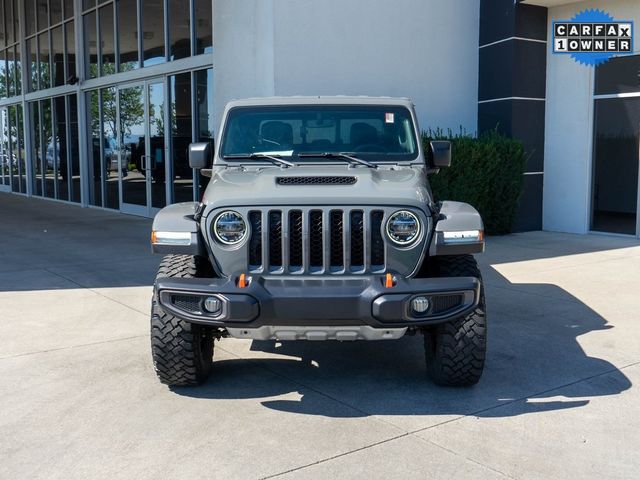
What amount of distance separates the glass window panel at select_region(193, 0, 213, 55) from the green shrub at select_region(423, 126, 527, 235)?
4307mm

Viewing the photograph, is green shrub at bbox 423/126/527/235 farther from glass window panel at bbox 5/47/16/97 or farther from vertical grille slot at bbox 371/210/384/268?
glass window panel at bbox 5/47/16/97

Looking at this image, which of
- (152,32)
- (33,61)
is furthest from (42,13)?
(152,32)

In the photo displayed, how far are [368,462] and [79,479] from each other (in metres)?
1.33

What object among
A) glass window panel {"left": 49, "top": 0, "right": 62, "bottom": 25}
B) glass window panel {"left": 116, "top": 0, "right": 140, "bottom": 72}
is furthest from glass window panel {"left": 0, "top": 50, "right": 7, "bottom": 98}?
glass window panel {"left": 116, "top": 0, "right": 140, "bottom": 72}

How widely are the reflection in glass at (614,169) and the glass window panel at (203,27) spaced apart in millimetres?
6737

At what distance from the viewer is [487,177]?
11594 mm

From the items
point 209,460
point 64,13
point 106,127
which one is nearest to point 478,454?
point 209,460

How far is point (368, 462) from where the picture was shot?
3.58 m

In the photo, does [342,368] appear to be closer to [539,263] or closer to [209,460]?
[209,460]

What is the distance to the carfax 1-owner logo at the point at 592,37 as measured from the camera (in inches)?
464

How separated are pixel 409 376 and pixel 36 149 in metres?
19.5

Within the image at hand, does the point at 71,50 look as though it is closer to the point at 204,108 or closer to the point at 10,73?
the point at 10,73

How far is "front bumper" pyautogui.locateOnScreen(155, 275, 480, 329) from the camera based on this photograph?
158 inches

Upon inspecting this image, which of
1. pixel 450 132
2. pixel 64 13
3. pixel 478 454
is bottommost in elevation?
pixel 478 454
